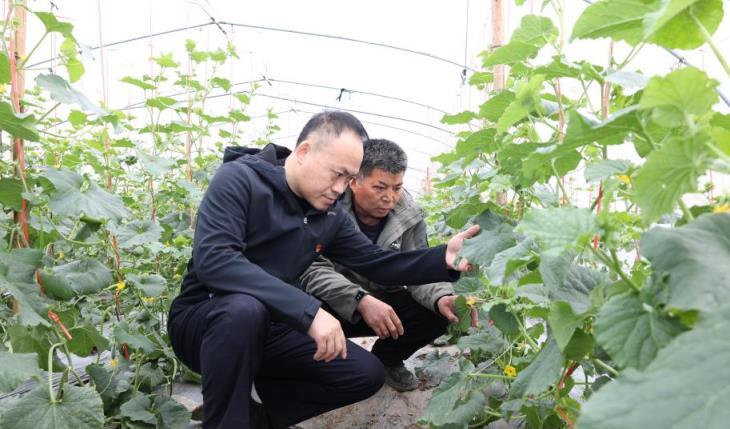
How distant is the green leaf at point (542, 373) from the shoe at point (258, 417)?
1343mm

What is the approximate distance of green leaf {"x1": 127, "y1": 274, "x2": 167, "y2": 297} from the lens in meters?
2.12

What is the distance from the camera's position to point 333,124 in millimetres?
1960

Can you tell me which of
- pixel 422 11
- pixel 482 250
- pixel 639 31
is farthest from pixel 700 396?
pixel 422 11

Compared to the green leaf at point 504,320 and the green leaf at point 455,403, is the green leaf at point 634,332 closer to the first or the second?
the green leaf at point 504,320

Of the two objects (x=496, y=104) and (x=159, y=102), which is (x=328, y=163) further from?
(x=159, y=102)

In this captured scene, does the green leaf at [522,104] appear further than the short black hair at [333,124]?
No

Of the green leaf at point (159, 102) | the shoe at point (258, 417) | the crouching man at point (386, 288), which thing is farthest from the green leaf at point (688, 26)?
the green leaf at point (159, 102)

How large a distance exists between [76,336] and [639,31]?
1.77m

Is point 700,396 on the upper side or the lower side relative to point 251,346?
upper

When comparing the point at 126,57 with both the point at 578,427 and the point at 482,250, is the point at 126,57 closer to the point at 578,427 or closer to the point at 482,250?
the point at 482,250

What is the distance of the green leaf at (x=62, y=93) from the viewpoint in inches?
59.0

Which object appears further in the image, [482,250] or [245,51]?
[245,51]

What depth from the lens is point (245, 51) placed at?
1012cm

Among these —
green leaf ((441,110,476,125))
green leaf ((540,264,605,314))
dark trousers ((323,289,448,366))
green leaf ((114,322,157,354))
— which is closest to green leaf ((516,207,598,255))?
green leaf ((540,264,605,314))
